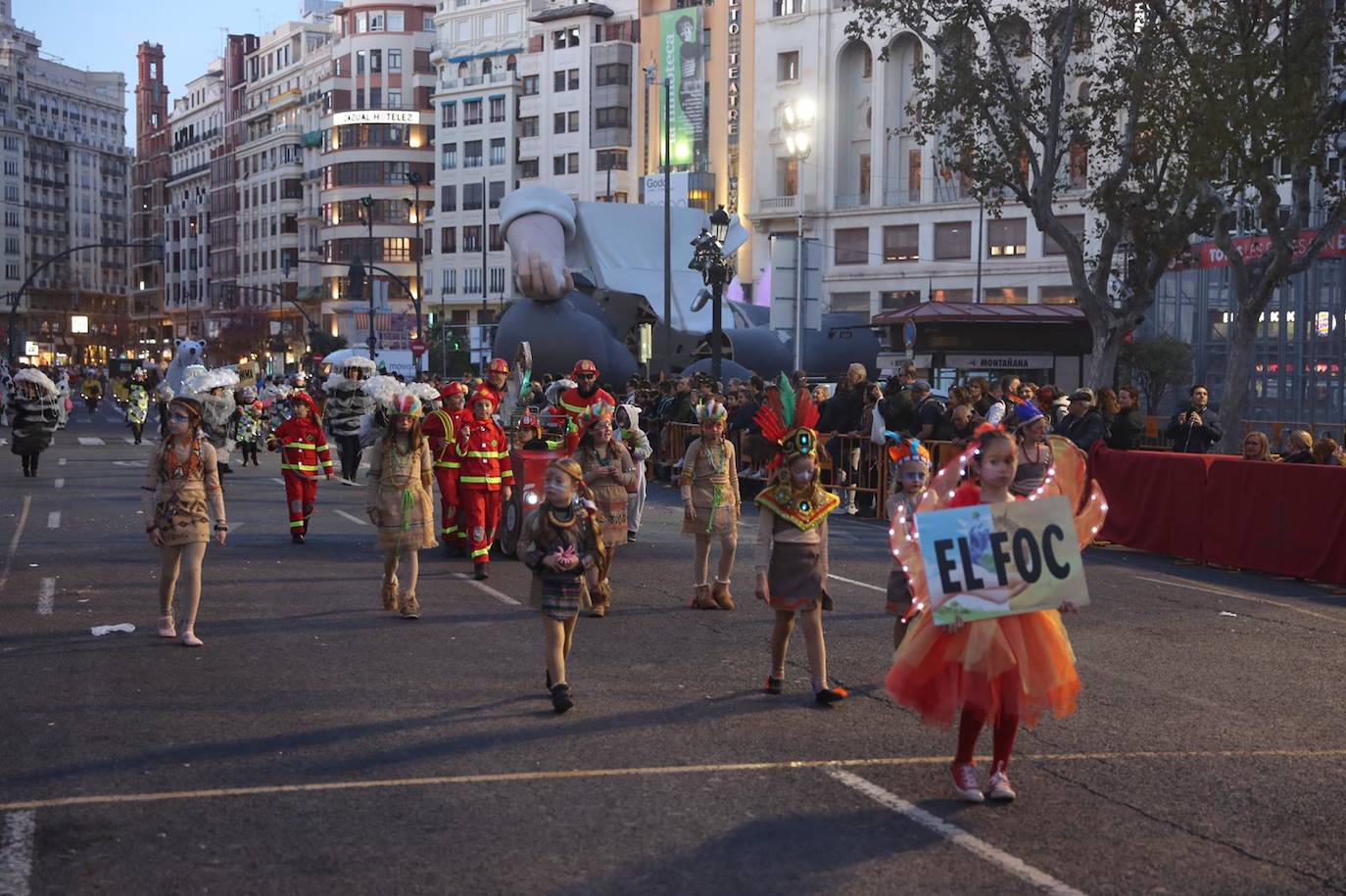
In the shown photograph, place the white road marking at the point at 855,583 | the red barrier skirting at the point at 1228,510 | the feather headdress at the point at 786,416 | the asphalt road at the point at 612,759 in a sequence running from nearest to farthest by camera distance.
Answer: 1. the asphalt road at the point at 612,759
2. the feather headdress at the point at 786,416
3. the white road marking at the point at 855,583
4. the red barrier skirting at the point at 1228,510

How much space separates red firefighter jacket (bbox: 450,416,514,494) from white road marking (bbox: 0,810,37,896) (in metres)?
8.14

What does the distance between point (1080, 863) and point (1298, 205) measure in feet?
65.0

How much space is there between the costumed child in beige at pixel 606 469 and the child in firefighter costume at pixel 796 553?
143 inches

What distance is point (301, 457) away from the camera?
18.0 meters

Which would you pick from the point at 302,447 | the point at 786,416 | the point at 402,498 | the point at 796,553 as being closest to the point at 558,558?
the point at 796,553

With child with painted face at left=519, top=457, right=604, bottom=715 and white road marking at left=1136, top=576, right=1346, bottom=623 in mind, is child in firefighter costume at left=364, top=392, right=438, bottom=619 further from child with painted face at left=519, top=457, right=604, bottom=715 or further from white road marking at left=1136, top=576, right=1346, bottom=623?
white road marking at left=1136, top=576, right=1346, bottom=623

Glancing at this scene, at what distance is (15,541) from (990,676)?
527 inches

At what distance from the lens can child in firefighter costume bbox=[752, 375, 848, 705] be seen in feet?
30.3

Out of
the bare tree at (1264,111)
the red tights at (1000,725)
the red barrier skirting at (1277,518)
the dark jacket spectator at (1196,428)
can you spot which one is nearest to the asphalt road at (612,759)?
the red tights at (1000,725)

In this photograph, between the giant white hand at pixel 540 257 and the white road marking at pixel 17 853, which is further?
the giant white hand at pixel 540 257

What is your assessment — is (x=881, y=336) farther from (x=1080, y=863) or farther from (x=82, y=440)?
(x=1080, y=863)

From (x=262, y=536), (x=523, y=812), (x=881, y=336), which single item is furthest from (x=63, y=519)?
(x=881, y=336)

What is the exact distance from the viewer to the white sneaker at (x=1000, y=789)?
23.4 feet

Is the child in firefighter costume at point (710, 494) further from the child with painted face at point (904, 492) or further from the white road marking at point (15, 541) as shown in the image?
the white road marking at point (15, 541)
